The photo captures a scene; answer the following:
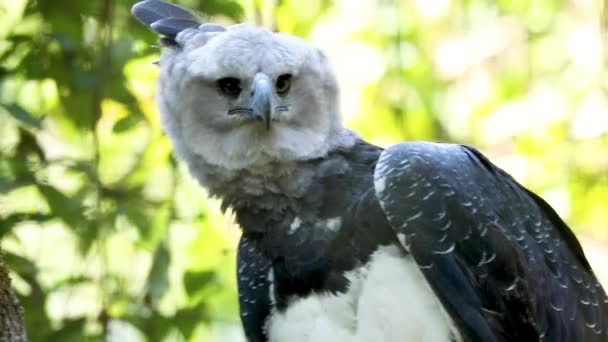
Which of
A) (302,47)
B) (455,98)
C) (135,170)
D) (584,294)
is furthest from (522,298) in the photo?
(455,98)

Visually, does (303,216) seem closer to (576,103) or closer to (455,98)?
(576,103)

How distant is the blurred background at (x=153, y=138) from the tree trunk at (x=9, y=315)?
2.70ft

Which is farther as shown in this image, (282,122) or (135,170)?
(135,170)

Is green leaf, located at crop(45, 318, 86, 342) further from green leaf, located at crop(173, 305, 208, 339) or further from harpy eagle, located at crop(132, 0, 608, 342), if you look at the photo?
harpy eagle, located at crop(132, 0, 608, 342)

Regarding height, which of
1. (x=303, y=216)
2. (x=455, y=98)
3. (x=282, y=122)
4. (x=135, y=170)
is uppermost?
(x=282, y=122)

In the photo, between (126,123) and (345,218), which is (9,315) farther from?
(126,123)

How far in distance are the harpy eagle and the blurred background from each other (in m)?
0.64

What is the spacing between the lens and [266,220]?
11.9 ft

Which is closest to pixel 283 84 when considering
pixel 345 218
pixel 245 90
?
pixel 245 90

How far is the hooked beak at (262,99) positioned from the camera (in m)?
3.47

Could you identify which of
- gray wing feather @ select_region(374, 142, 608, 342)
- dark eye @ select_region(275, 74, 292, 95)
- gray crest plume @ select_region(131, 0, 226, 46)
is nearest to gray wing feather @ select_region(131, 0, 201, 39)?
gray crest plume @ select_region(131, 0, 226, 46)

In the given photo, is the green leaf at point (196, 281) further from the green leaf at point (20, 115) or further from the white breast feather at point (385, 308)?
the white breast feather at point (385, 308)

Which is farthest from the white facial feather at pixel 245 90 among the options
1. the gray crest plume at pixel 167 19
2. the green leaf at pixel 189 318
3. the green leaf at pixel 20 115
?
the green leaf at pixel 189 318

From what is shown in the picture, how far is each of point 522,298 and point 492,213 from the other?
0.27 metres
